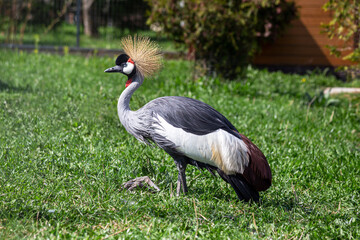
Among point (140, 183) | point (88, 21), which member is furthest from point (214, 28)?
point (88, 21)

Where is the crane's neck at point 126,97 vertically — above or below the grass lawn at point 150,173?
above

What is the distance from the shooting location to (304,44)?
35.6 ft

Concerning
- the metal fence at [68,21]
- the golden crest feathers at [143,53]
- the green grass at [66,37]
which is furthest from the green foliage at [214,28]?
the golden crest feathers at [143,53]

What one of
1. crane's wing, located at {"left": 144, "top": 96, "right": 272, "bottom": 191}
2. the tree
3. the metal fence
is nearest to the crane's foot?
crane's wing, located at {"left": 144, "top": 96, "right": 272, "bottom": 191}

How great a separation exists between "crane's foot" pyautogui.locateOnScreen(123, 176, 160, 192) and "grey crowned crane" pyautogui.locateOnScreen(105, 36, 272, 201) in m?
0.26

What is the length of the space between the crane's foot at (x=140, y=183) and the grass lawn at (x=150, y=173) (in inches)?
2.1

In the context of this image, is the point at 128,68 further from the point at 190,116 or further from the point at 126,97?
the point at 190,116

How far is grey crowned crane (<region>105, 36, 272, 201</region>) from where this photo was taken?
3.20m

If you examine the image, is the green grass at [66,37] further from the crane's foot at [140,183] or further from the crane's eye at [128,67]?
the crane's foot at [140,183]

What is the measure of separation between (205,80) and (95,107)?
266 centimetres

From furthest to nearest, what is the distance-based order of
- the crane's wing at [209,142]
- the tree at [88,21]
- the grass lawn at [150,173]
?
the tree at [88,21], the crane's wing at [209,142], the grass lawn at [150,173]

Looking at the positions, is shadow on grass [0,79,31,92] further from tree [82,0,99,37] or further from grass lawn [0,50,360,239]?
tree [82,0,99,37]

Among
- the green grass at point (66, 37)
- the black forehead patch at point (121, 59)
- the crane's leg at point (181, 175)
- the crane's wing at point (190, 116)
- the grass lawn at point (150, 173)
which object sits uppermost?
the black forehead patch at point (121, 59)

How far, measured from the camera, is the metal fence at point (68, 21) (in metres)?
11.3
